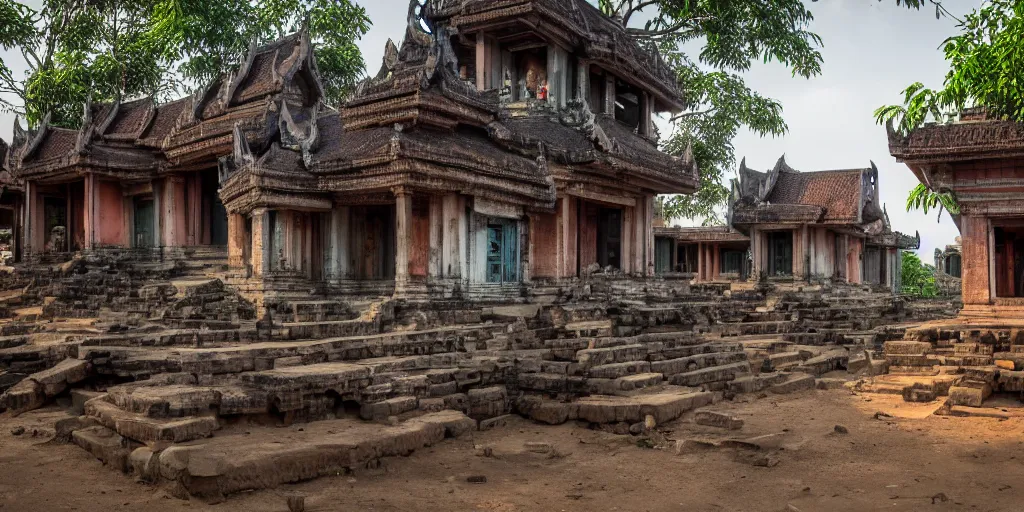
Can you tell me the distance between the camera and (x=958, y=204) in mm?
16141

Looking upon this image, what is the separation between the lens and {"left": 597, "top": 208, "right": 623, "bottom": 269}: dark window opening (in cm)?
2378

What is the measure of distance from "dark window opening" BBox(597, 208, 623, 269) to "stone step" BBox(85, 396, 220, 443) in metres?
16.9

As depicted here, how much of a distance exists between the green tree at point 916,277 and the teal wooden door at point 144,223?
37862 mm

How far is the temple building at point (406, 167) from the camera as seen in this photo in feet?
55.3

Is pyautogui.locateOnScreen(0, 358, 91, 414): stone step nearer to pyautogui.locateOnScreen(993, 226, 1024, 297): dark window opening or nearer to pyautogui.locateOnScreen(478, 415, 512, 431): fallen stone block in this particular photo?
pyautogui.locateOnScreen(478, 415, 512, 431): fallen stone block

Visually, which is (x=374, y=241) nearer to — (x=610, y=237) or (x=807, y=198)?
(x=610, y=237)

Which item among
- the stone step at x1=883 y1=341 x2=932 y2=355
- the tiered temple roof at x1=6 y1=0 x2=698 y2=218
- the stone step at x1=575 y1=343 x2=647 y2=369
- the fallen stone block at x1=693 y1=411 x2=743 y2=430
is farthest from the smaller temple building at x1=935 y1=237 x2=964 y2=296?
the fallen stone block at x1=693 y1=411 x2=743 y2=430

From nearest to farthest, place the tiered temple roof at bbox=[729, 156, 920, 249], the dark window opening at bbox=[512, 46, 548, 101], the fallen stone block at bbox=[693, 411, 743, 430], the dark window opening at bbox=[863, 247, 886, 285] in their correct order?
the fallen stone block at bbox=[693, 411, 743, 430]
the dark window opening at bbox=[512, 46, 548, 101]
the tiered temple roof at bbox=[729, 156, 920, 249]
the dark window opening at bbox=[863, 247, 886, 285]

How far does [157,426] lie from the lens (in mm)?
7277

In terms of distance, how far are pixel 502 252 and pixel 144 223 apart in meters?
14.0

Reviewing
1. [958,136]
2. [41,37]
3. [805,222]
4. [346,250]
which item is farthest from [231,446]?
[41,37]

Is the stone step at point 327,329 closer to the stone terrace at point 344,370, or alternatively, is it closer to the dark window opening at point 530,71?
the stone terrace at point 344,370

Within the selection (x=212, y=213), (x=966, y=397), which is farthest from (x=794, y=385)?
(x=212, y=213)

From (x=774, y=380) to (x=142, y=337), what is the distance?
10.1 metres
